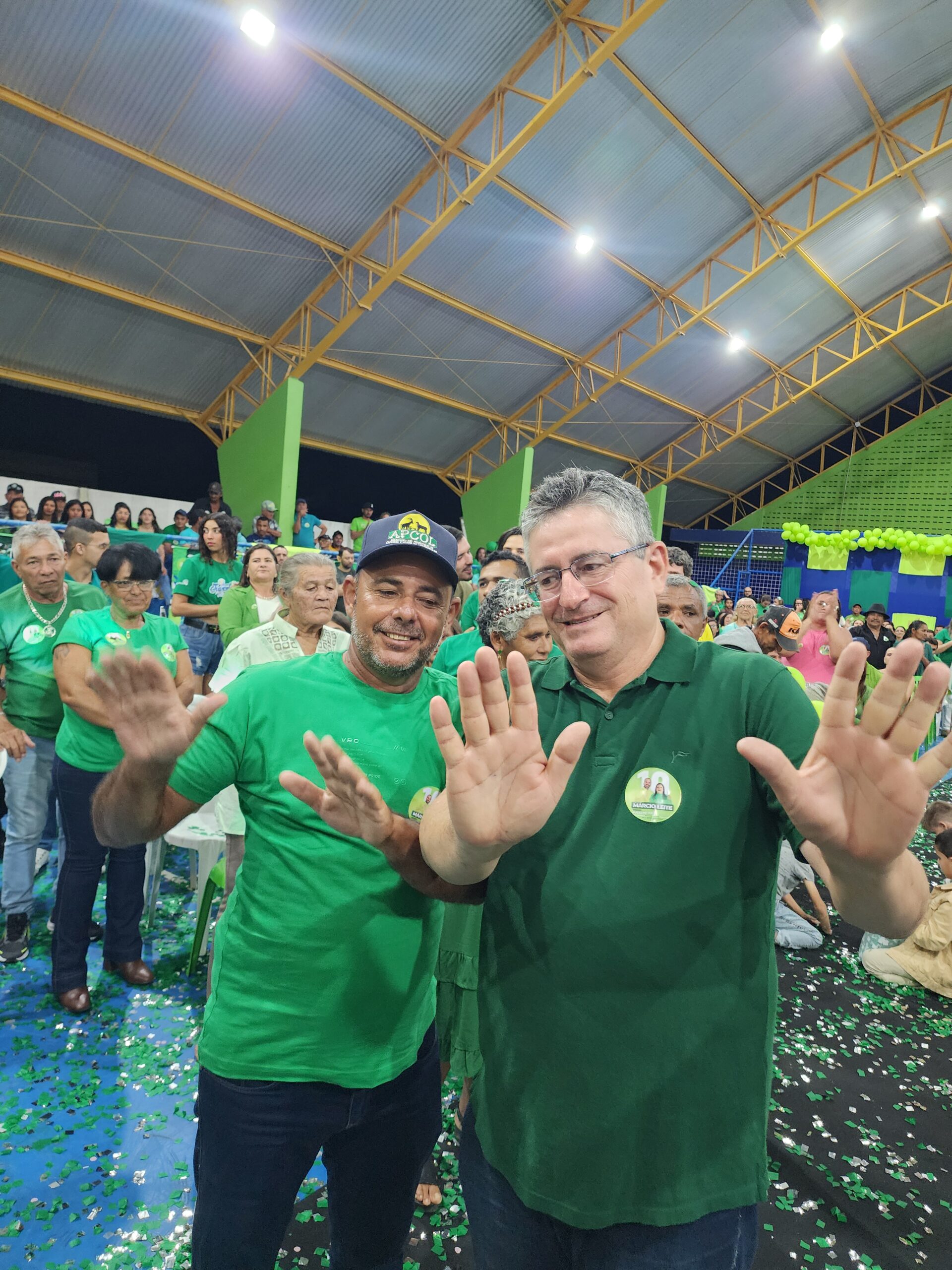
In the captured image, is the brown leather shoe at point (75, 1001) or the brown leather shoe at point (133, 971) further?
the brown leather shoe at point (133, 971)

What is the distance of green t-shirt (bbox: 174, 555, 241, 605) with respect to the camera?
4.86 metres

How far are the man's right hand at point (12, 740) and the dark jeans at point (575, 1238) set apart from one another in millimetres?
2602

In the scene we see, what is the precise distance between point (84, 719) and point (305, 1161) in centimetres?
202

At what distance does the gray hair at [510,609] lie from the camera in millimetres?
2621

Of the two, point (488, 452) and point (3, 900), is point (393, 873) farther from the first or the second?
point (488, 452)

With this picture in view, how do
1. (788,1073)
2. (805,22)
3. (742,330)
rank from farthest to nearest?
(742,330) → (805,22) → (788,1073)

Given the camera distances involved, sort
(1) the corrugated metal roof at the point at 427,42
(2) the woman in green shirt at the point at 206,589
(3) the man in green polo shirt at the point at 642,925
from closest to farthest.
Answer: (3) the man in green polo shirt at the point at 642,925, (2) the woman in green shirt at the point at 206,589, (1) the corrugated metal roof at the point at 427,42

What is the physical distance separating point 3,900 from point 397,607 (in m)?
2.98

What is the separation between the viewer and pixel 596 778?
1118 millimetres

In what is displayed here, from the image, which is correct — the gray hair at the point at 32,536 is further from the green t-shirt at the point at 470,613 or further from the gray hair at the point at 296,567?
the green t-shirt at the point at 470,613

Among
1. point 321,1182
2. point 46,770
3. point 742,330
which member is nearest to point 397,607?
point 321,1182

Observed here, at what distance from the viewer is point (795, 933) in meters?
4.01

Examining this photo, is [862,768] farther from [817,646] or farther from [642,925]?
[817,646]

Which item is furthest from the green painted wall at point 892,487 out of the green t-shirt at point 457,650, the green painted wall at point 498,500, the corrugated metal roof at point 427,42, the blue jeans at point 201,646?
the green t-shirt at point 457,650
